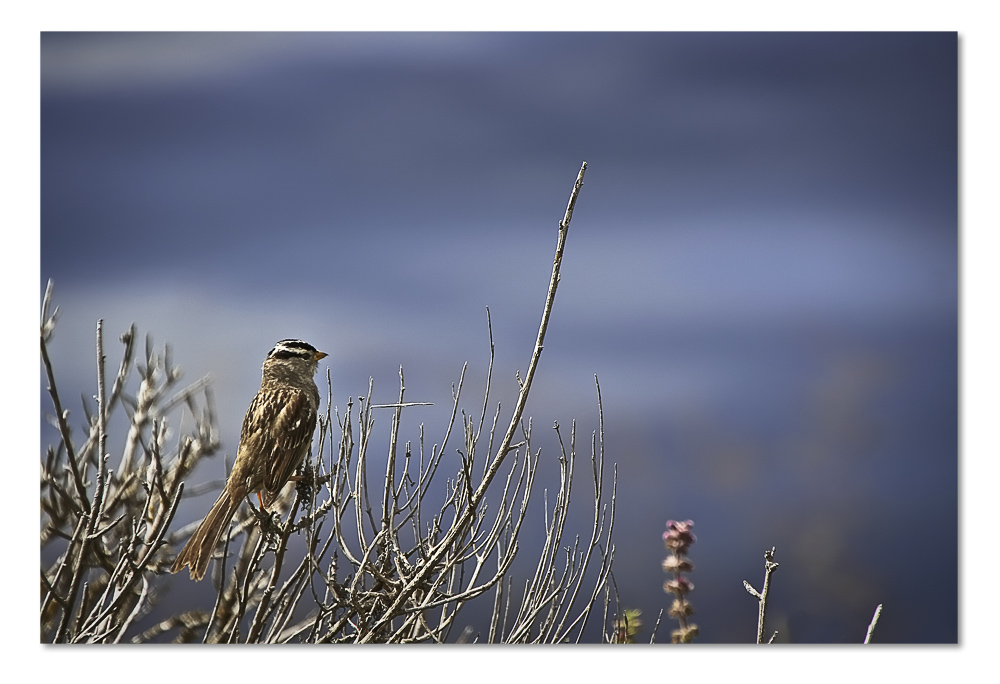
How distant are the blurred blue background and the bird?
0.59ft

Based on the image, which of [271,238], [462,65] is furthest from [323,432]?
[462,65]

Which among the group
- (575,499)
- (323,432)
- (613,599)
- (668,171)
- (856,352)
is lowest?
(613,599)

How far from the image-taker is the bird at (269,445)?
2854 mm

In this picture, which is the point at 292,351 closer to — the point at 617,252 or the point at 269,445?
the point at 269,445

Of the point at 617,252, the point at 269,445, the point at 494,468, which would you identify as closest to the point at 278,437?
the point at 269,445

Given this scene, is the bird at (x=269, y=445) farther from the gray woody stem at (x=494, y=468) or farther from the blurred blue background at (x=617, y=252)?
the gray woody stem at (x=494, y=468)

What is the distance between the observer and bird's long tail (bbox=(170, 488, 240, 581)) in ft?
9.24

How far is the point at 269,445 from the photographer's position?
2.96 m

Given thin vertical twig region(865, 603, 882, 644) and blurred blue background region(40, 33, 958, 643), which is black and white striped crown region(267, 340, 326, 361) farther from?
thin vertical twig region(865, 603, 882, 644)

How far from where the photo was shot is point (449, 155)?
11.0 ft

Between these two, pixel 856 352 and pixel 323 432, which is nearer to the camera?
pixel 323 432

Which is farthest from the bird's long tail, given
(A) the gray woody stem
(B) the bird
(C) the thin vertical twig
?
(C) the thin vertical twig
